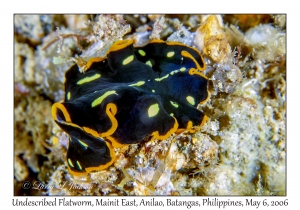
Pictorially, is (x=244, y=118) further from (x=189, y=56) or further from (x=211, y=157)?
(x=189, y=56)

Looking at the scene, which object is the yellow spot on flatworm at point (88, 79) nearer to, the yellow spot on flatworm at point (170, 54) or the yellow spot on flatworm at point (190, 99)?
the yellow spot on flatworm at point (170, 54)

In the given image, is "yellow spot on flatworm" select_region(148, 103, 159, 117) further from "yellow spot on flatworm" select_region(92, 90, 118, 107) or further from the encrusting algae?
"yellow spot on flatworm" select_region(92, 90, 118, 107)

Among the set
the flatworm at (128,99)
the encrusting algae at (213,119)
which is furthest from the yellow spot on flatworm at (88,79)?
the encrusting algae at (213,119)

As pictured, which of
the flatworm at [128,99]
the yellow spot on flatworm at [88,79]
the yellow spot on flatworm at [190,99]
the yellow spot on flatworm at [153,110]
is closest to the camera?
the flatworm at [128,99]

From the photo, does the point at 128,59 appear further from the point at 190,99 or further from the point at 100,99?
the point at 190,99

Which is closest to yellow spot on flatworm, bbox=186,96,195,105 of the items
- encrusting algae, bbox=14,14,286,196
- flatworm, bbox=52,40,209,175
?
flatworm, bbox=52,40,209,175
